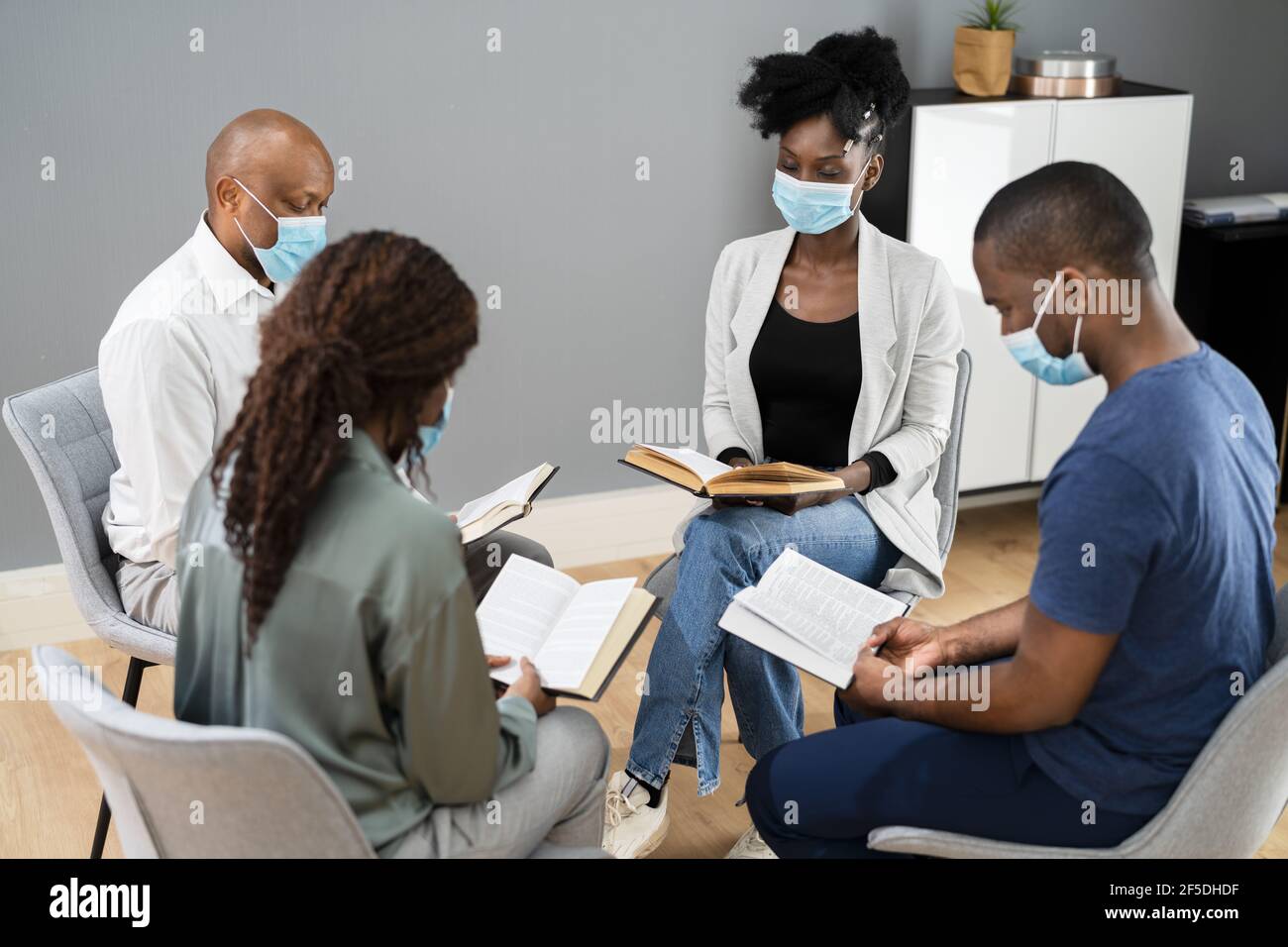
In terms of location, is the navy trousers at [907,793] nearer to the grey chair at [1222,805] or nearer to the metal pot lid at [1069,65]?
the grey chair at [1222,805]

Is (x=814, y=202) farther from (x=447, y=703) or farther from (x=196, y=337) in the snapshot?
(x=447, y=703)

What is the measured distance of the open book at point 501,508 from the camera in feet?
6.88

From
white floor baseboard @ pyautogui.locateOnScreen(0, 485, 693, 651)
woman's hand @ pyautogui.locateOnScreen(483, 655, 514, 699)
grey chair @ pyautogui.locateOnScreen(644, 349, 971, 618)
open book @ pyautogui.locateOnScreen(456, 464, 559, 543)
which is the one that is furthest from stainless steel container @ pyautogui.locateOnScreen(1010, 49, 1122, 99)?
woman's hand @ pyautogui.locateOnScreen(483, 655, 514, 699)

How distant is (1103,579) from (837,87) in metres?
1.30

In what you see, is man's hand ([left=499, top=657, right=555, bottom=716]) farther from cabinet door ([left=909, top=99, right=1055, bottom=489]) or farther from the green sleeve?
cabinet door ([left=909, top=99, right=1055, bottom=489])

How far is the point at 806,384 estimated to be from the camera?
8.07ft

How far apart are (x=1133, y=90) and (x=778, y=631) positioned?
236 centimetres

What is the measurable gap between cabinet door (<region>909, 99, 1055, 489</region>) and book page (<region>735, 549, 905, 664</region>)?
5.10ft

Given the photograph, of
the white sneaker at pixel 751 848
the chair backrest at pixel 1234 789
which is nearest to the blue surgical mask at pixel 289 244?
the white sneaker at pixel 751 848

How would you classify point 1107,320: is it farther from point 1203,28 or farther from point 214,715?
point 1203,28

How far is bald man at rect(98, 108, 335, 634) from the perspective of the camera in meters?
2.05

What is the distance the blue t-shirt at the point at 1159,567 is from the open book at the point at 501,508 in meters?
0.92

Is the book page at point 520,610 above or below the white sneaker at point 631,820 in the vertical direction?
above

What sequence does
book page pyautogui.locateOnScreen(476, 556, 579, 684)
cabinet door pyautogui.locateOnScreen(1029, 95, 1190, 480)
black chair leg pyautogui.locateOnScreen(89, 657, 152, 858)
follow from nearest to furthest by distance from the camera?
book page pyautogui.locateOnScreen(476, 556, 579, 684) < black chair leg pyautogui.locateOnScreen(89, 657, 152, 858) < cabinet door pyautogui.locateOnScreen(1029, 95, 1190, 480)
